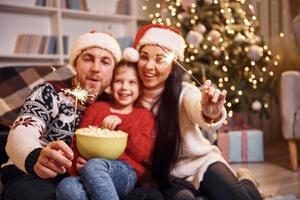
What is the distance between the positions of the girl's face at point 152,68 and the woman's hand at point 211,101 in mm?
273

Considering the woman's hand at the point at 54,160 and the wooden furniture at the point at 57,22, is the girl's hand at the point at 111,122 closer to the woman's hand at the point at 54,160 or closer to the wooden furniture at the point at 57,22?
the woman's hand at the point at 54,160

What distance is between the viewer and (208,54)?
113 inches

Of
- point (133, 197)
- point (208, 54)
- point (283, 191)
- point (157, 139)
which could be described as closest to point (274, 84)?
point (208, 54)

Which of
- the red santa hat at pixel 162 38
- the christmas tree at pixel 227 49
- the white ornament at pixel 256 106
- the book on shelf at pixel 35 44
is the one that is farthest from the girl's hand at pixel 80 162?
the book on shelf at pixel 35 44

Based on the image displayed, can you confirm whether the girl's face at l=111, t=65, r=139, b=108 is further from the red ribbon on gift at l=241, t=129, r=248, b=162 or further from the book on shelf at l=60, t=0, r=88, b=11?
→ the book on shelf at l=60, t=0, r=88, b=11

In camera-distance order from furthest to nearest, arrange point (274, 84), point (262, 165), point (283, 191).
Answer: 1. point (274, 84)
2. point (262, 165)
3. point (283, 191)

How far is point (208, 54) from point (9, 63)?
5.30 feet

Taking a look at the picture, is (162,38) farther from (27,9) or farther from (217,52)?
(27,9)

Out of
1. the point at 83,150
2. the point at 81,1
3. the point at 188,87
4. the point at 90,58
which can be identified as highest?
the point at 81,1

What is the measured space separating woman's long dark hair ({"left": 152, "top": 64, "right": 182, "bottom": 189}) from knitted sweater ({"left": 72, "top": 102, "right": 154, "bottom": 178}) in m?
0.03

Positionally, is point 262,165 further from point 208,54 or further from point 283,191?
point 208,54

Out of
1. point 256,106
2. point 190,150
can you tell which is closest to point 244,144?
point 256,106

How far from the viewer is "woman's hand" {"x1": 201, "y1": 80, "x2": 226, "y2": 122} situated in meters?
1.06

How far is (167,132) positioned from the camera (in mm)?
1347
